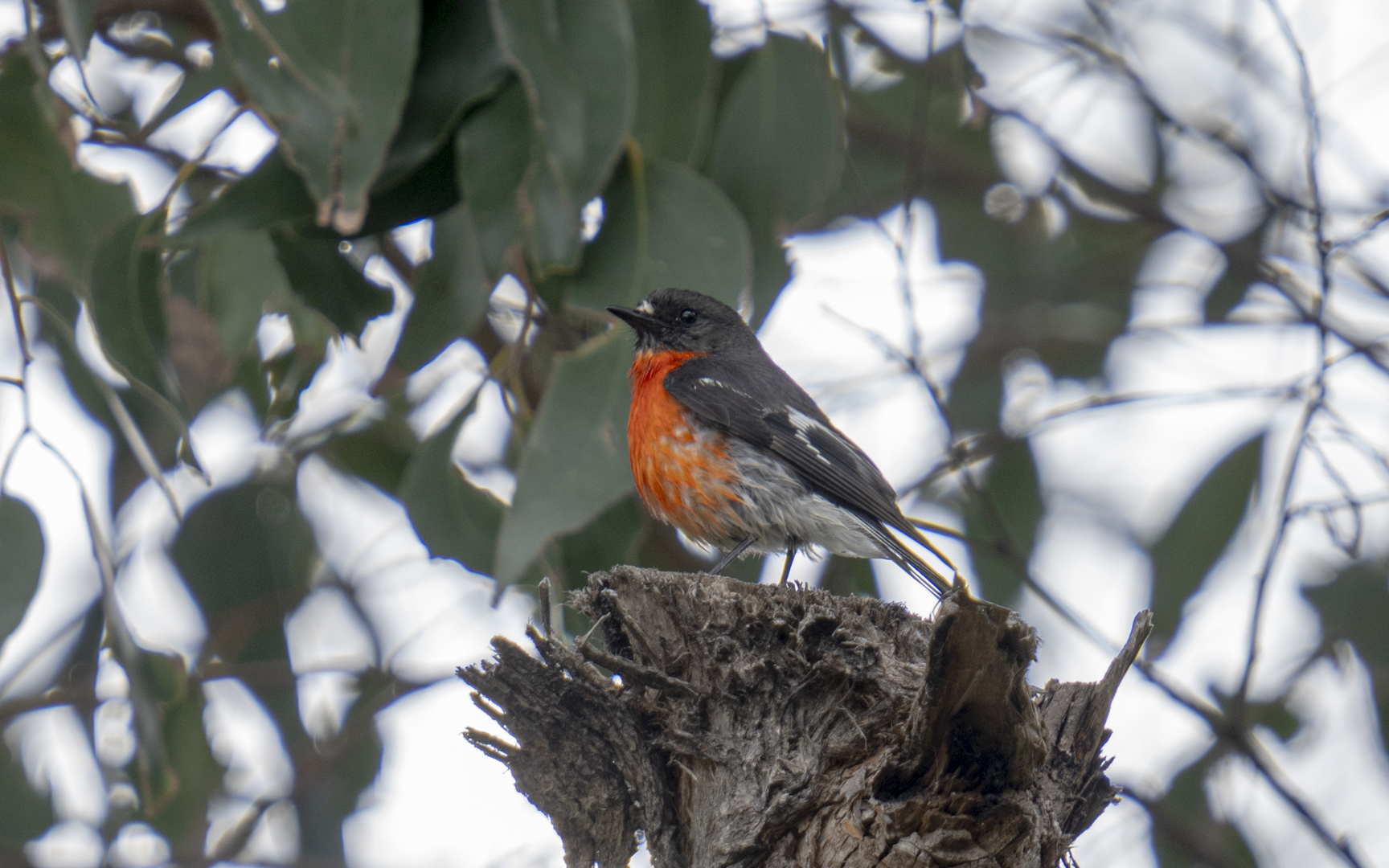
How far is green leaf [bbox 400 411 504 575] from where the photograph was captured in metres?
3.89

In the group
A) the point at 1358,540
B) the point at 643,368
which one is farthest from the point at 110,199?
the point at 1358,540

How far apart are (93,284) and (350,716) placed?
2.62 metres

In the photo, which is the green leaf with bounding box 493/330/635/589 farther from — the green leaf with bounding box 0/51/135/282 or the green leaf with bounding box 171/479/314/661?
the green leaf with bounding box 171/479/314/661

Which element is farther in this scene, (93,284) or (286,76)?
(93,284)

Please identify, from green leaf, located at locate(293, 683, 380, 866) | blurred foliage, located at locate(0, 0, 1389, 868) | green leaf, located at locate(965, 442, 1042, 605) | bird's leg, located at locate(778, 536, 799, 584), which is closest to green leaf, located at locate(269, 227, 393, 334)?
blurred foliage, located at locate(0, 0, 1389, 868)

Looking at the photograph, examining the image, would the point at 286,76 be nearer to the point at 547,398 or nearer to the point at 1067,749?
the point at 547,398

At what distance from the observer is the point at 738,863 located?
7.15 ft

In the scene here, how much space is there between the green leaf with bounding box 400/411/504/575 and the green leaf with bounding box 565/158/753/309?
85 cm

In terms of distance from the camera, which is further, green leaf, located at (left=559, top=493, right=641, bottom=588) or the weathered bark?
green leaf, located at (left=559, top=493, right=641, bottom=588)

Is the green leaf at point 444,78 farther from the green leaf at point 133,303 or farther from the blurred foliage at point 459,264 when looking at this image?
the green leaf at point 133,303

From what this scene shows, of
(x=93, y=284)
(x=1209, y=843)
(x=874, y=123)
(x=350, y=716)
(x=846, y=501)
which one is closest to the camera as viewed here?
(x=93, y=284)

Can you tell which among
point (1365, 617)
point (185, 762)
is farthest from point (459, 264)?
point (1365, 617)

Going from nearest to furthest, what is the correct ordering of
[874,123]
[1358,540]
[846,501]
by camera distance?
[846,501]
[1358,540]
[874,123]

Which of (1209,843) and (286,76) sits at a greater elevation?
(286,76)
